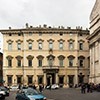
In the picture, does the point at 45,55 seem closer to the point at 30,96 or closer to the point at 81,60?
the point at 81,60

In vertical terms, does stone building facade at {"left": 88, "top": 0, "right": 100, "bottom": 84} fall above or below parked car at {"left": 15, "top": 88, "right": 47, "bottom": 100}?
above

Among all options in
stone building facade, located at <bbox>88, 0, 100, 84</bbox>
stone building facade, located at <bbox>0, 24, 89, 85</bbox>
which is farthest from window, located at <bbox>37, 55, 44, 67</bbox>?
stone building facade, located at <bbox>88, 0, 100, 84</bbox>

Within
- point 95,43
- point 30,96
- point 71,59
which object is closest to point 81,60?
point 71,59

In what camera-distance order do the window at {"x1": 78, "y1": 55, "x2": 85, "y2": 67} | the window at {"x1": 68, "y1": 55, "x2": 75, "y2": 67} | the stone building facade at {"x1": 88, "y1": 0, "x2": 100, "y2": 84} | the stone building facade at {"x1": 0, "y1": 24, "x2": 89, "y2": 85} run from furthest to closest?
the window at {"x1": 78, "y1": 55, "x2": 85, "y2": 67}, the window at {"x1": 68, "y1": 55, "x2": 75, "y2": 67}, the stone building facade at {"x1": 0, "y1": 24, "x2": 89, "y2": 85}, the stone building facade at {"x1": 88, "y1": 0, "x2": 100, "y2": 84}

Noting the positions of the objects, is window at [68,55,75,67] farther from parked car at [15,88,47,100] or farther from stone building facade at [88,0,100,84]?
parked car at [15,88,47,100]

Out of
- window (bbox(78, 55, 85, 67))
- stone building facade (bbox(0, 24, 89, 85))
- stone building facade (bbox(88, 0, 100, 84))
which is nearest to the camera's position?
stone building facade (bbox(88, 0, 100, 84))

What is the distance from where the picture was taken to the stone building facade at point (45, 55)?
111062mm

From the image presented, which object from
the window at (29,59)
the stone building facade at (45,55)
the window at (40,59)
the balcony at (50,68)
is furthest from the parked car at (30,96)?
the window at (29,59)

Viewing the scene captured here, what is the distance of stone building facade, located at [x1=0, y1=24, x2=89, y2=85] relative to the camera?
111 m

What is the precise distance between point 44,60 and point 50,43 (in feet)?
16.2

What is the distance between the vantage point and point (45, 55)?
112 m

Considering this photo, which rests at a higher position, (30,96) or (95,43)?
(95,43)

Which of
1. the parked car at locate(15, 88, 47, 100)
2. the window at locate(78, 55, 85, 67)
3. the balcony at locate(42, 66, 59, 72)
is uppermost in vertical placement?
the window at locate(78, 55, 85, 67)

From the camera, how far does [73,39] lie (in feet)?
366
